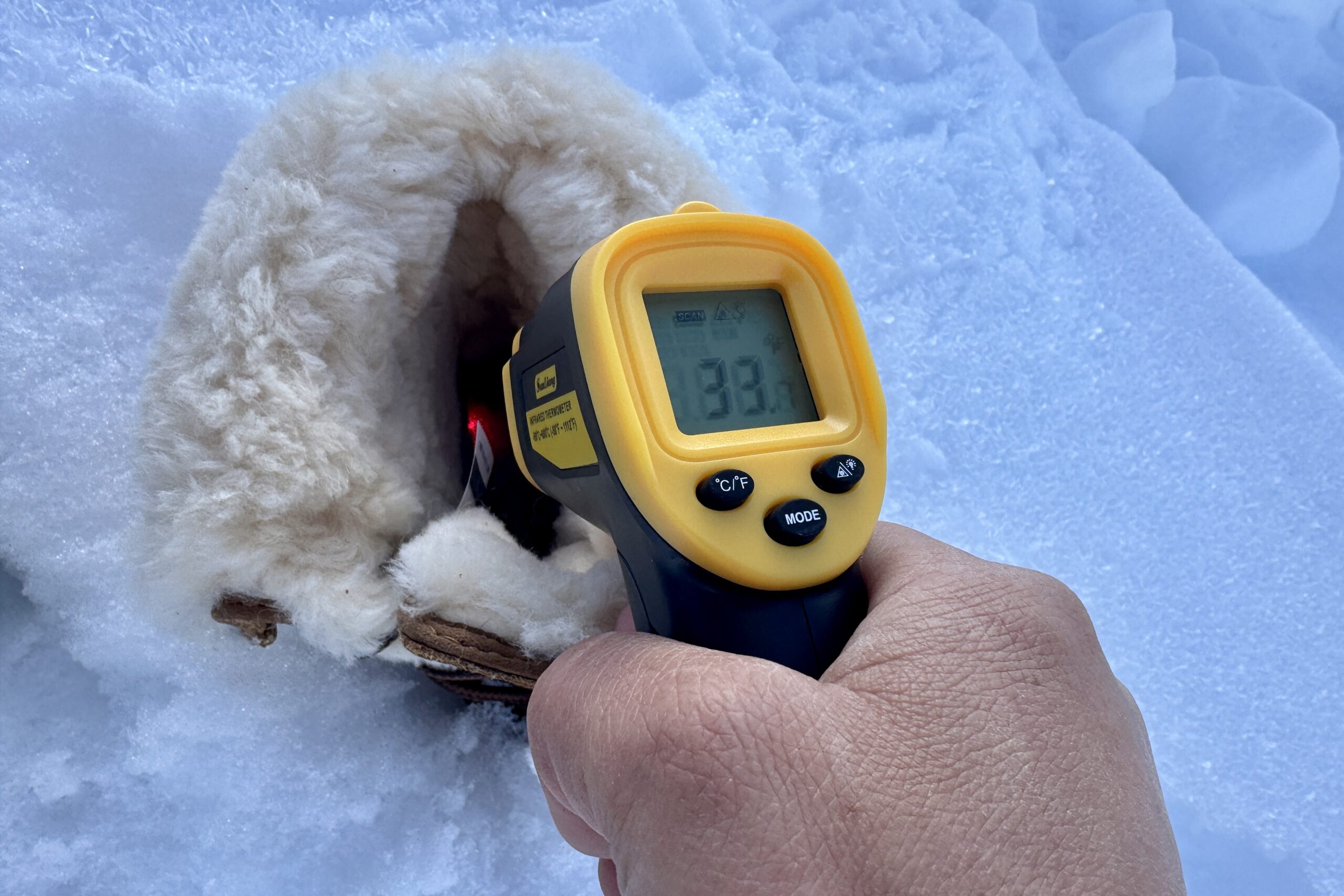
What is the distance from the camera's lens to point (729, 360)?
21.0 inches

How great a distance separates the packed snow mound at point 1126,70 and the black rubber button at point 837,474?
1005 mm

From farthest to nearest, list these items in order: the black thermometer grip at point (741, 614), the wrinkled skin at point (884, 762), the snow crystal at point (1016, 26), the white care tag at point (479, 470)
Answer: the snow crystal at point (1016, 26) → the white care tag at point (479, 470) → the black thermometer grip at point (741, 614) → the wrinkled skin at point (884, 762)

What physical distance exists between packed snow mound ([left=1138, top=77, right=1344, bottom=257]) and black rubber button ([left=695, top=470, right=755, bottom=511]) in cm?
111

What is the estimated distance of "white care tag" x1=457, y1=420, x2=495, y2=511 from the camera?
2.28ft

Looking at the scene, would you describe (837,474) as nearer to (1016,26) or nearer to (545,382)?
(545,382)

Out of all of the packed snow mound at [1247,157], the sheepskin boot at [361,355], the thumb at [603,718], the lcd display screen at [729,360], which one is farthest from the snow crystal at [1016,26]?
the thumb at [603,718]

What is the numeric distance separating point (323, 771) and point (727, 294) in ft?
1.99

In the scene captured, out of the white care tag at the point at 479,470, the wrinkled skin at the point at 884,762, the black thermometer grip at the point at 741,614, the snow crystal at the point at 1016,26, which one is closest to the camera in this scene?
the wrinkled skin at the point at 884,762

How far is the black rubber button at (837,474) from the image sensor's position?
50 centimetres

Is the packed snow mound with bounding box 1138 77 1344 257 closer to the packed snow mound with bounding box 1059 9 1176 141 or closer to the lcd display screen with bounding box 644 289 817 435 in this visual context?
the packed snow mound with bounding box 1059 9 1176 141

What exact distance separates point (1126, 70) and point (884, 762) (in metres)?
1.22

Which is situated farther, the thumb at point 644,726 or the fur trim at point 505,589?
the fur trim at point 505,589

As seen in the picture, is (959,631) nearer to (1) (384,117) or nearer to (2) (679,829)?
(2) (679,829)

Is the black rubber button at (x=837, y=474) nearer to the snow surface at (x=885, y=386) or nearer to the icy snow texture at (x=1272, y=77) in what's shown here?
the snow surface at (x=885, y=386)
